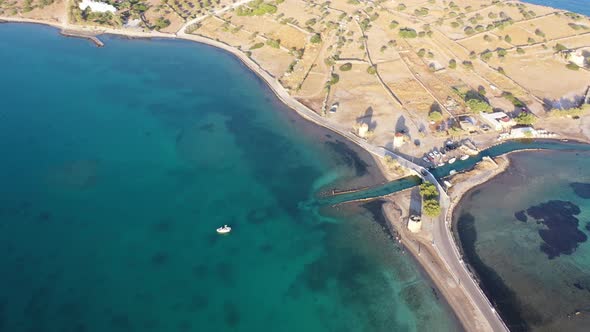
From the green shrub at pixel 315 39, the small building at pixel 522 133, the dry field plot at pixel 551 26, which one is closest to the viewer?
the small building at pixel 522 133

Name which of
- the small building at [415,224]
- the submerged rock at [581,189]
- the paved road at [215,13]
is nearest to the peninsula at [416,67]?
the paved road at [215,13]

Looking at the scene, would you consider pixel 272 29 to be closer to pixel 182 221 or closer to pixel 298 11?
pixel 298 11

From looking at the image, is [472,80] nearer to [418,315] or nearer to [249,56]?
[249,56]

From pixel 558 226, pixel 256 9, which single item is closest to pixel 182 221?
pixel 558 226

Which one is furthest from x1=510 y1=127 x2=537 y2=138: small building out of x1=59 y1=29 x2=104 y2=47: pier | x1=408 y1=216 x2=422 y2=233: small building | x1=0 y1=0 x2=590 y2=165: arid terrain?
x1=59 y1=29 x2=104 y2=47: pier

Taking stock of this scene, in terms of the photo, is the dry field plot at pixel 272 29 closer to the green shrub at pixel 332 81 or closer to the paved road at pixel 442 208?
the paved road at pixel 442 208

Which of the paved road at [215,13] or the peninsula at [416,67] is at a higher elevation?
the paved road at [215,13]
